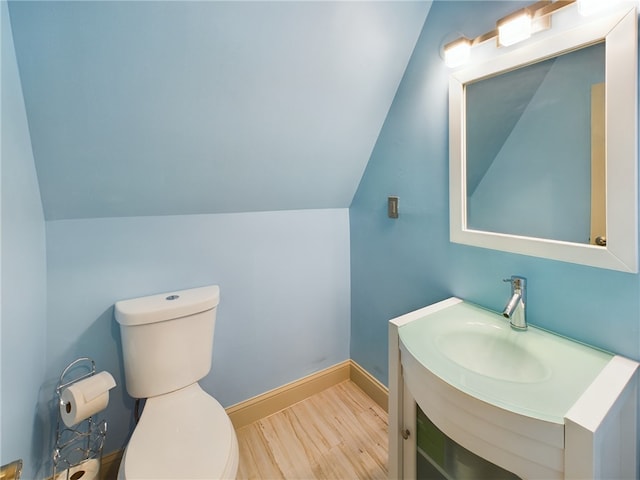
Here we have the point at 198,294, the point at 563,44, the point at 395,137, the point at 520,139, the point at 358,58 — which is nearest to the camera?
the point at 563,44

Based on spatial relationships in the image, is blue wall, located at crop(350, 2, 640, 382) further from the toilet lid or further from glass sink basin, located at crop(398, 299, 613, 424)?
the toilet lid

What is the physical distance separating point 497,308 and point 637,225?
504mm

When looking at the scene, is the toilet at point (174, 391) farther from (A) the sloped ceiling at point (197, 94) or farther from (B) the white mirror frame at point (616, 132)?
(B) the white mirror frame at point (616, 132)

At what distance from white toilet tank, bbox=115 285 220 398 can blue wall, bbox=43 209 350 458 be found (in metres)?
0.16

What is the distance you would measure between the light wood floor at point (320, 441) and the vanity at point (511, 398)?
0.40 m

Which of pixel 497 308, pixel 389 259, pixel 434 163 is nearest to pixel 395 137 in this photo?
pixel 434 163

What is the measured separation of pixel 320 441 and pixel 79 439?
3.72 ft

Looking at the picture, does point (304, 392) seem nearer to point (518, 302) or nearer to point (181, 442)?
point (181, 442)

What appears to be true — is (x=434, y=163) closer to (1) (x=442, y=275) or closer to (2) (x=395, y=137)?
(2) (x=395, y=137)

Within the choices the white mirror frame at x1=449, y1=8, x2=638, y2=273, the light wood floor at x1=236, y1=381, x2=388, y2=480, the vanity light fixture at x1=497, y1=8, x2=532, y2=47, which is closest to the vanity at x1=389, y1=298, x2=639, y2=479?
the white mirror frame at x1=449, y1=8, x2=638, y2=273

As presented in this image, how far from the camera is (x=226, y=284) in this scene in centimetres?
163

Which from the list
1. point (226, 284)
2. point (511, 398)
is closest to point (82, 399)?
point (226, 284)

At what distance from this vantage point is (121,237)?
1354 mm

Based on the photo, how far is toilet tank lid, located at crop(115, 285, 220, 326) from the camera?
123 centimetres
